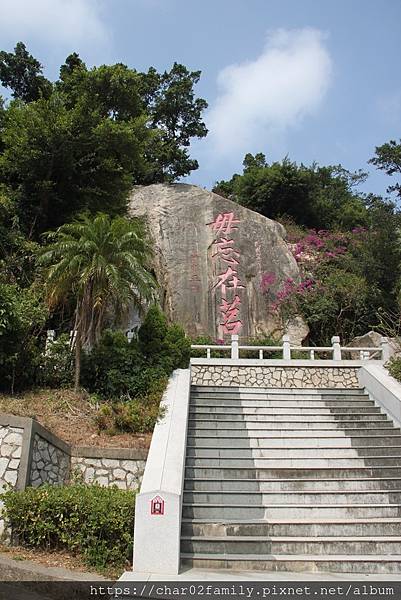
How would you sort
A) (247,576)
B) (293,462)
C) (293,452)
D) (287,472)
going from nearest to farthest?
1. (247,576)
2. (287,472)
3. (293,462)
4. (293,452)

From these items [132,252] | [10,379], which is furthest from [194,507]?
[132,252]

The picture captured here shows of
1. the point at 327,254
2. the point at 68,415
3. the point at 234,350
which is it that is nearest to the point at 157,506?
the point at 68,415

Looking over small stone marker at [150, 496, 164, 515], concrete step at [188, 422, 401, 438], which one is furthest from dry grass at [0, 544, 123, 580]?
concrete step at [188, 422, 401, 438]

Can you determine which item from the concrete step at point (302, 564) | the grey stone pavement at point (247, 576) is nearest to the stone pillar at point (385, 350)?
the concrete step at point (302, 564)

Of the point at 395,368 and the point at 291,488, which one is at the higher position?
the point at 395,368

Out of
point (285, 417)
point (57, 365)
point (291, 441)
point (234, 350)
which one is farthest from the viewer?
point (234, 350)

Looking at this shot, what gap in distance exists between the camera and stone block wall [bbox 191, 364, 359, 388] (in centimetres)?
1245

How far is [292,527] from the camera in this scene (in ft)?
21.3

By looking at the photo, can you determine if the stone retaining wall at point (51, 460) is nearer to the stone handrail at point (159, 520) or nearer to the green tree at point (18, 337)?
the stone handrail at point (159, 520)

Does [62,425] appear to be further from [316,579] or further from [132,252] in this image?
[316,579]

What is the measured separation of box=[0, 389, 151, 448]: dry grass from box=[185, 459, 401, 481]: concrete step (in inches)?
47.1

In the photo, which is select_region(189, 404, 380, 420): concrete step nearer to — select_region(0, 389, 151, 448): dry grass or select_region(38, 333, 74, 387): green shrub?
select_region(0, 389, 151, 448): dry grass

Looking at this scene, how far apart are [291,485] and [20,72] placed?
20.1 metres

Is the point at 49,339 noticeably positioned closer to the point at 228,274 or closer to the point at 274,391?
the point at 274,391
